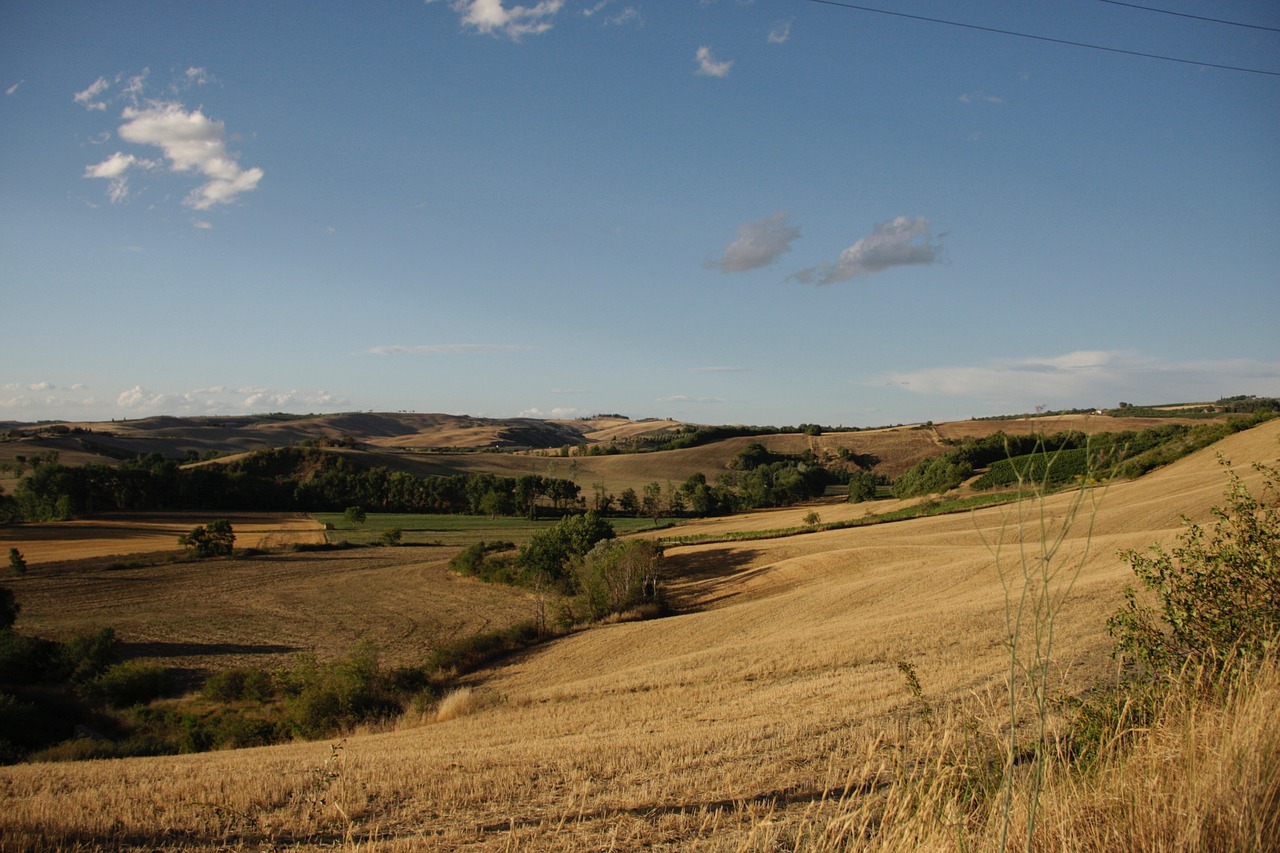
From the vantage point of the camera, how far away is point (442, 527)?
277 feet

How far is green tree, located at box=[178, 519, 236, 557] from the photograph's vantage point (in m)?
63.2

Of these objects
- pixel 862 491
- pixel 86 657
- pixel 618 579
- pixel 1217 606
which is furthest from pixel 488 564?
pixel 1217 606

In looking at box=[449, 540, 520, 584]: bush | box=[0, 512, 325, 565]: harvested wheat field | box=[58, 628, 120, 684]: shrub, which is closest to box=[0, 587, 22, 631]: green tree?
box=[58, 628, 120, 684]: shrub

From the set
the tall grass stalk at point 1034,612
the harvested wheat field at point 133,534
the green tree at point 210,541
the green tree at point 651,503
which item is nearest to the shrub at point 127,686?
the tall grass stalk at point 1034,612

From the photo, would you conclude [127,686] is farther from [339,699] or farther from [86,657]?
[339,699]

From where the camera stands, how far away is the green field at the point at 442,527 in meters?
75.1

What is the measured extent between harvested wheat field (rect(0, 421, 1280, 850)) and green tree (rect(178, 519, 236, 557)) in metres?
47.0

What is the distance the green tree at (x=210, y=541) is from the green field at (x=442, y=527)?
1065 centimetres

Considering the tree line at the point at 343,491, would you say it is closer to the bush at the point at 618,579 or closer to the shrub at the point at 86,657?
the bush at the point at 618,579

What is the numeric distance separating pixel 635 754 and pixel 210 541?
218ft

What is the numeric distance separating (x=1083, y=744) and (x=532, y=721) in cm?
1220

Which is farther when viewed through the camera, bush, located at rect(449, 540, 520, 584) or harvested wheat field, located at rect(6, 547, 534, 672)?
bush, located at rect(449, 540, 520, 584)

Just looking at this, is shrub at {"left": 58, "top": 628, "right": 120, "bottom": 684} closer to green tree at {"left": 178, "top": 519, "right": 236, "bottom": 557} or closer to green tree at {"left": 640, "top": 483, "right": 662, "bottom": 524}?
green tree at {"left": 178, "top": 519, "right": 236, "bottom": 557}

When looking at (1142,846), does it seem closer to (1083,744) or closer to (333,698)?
(1083,744)
